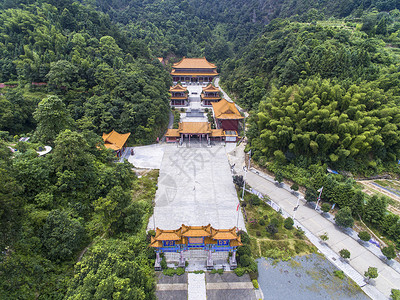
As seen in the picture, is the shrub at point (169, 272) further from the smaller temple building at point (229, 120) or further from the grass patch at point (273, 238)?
the smaller temple building at point (229, 120)

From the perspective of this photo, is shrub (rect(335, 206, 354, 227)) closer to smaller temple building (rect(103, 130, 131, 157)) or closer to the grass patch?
the grass patch

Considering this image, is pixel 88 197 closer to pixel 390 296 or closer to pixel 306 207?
pixel 306 207

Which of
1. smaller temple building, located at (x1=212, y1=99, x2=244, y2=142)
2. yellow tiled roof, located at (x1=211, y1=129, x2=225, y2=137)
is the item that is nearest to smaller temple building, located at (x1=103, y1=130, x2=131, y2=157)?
yellow tiled roof, located at (x1=211, y1=129, x2=225, y2=137)

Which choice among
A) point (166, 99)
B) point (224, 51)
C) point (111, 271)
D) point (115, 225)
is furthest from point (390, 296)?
point (224, 51)

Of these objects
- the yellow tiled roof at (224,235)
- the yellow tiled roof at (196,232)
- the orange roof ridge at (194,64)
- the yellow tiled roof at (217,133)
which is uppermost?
the orange roof ridge at (194,64)

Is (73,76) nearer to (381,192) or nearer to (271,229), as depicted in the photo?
(271,229)

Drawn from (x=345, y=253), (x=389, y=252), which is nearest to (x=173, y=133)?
(x=345, y=253)

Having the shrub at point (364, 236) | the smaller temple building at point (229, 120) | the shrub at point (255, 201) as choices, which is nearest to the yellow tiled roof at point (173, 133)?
the smaller temple building at point (229, 120)
